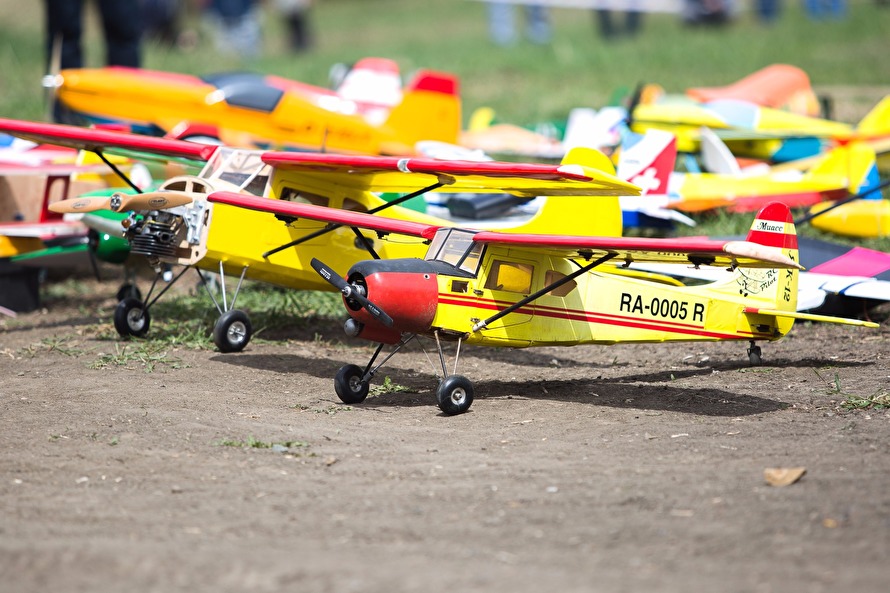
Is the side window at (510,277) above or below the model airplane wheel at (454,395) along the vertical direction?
above

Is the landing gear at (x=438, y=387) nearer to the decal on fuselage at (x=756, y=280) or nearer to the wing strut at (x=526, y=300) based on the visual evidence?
the wing strut at (x=526, y=300)

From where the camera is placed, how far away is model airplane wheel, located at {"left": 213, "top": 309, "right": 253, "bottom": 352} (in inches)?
416

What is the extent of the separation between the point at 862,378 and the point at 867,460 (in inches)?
104

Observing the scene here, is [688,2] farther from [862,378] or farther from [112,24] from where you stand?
[862,378]

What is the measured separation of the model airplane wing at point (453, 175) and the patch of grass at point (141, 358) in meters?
2.11

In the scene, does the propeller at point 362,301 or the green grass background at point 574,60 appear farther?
the green grass background at point 574,60

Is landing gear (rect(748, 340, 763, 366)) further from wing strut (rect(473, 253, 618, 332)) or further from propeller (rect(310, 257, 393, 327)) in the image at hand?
propeller (rect(310, 257, 393, 327))

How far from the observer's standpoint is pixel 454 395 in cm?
870

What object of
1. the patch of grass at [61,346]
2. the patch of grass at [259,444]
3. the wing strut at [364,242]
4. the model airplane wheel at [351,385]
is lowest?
the patch of grass at [61,346]

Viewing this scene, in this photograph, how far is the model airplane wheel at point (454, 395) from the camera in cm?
865

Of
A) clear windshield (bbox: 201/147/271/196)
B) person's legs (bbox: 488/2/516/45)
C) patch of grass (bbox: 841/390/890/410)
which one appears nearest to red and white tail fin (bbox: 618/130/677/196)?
clear windshield (bbox: 201/147/271/196)

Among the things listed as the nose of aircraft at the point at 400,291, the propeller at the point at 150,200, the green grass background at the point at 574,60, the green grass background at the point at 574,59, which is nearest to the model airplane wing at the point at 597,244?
the propeller at the point at 150,200

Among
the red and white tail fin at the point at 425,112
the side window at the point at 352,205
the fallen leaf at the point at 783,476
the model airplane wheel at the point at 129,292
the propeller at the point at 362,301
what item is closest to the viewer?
the fallen leaf at the point at 783,476

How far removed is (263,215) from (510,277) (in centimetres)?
281
